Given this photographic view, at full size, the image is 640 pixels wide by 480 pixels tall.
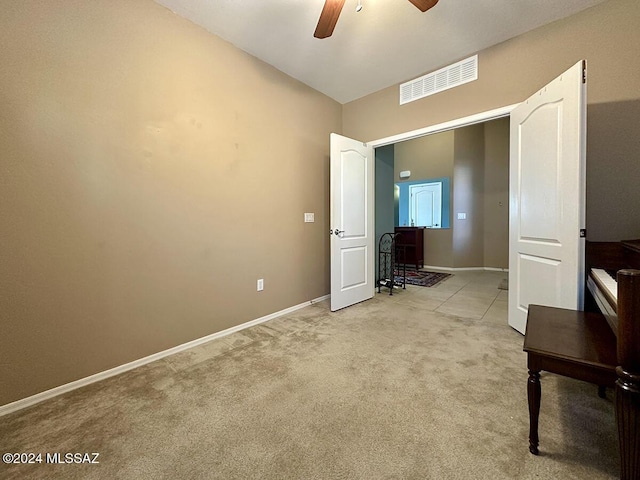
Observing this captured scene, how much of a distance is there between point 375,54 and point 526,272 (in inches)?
99.0

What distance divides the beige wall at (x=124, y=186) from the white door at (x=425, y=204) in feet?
14.3

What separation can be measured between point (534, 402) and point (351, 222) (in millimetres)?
2324

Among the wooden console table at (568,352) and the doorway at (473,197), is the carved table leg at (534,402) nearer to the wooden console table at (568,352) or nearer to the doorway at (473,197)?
the wooden console table at (568,352)

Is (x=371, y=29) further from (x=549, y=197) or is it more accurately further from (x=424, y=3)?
(x=549, y=197)

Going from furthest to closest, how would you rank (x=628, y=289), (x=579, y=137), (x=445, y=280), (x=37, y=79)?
(x=445, y=280), (x=579, y=137), (x=37, y=79), (x=628, y=289)

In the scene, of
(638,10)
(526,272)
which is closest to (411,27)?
(638,10)

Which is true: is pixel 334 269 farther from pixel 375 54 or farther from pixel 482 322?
pixel 375 54

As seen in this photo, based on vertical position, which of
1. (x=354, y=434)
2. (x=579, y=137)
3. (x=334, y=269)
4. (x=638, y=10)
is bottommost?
(x=354, y=434)

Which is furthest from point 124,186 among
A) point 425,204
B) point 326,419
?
point 425,204

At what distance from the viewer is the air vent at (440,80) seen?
262 centimetres

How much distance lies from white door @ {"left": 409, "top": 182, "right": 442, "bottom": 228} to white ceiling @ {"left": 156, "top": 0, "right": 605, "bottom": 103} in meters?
3.51

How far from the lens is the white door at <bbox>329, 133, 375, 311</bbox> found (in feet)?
9.82

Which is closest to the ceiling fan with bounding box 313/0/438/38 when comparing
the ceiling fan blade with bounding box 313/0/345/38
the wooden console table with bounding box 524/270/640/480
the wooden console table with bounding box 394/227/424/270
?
the ceiling fan blade with bounding box 313/0/345/38

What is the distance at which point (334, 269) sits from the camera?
300 cm
